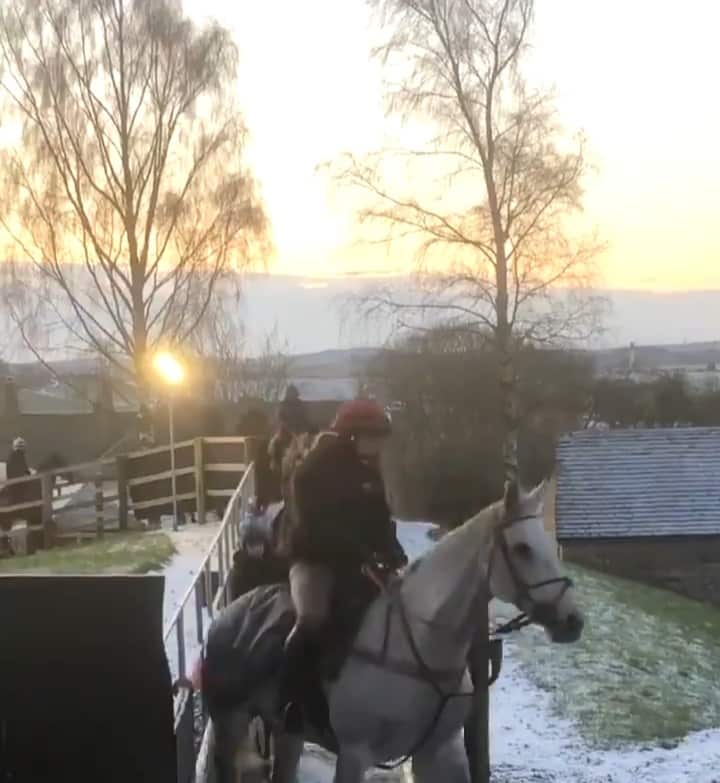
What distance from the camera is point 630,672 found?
16.1 m

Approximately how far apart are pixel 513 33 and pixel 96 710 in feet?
59.0

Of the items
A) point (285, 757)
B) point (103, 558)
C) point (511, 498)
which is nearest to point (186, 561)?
point (103, 558)

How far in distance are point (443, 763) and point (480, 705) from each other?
88 centimetres

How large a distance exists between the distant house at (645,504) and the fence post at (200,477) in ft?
43.9

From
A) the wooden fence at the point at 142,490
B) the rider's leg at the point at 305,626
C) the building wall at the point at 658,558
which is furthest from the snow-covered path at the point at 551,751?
the building wall at the point at 658,558

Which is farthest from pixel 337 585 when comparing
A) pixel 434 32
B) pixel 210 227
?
pixel 210 227

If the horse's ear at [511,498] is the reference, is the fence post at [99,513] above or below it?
below

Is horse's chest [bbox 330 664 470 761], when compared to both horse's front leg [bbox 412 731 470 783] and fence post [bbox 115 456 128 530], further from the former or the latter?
fence post [bbox 115 456 128 530]

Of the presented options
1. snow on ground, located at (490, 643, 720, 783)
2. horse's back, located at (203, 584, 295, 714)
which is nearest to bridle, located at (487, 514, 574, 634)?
horse's back, located at (203, 584, 295, 714)

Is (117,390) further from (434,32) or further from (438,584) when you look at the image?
(438,584)

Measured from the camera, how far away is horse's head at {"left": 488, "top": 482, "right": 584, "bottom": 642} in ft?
15.8

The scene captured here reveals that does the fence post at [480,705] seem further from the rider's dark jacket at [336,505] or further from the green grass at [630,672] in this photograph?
the green grass at [630,672]

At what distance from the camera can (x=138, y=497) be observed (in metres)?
19.5

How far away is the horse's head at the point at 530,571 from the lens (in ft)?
15.8
